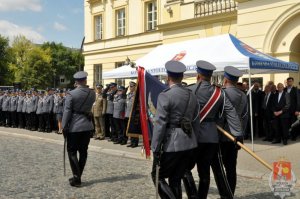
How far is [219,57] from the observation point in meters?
12.0

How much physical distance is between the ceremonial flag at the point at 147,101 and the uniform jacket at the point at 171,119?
1181 mm

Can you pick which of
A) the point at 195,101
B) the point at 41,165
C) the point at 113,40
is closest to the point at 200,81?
the point at 195,101

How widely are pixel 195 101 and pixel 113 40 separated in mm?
23004

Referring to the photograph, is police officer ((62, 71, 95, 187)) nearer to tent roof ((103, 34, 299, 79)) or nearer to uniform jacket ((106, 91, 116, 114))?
tent roof ((103, 34, 299, 79))

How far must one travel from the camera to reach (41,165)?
9.43 m

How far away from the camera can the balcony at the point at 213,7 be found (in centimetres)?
1915

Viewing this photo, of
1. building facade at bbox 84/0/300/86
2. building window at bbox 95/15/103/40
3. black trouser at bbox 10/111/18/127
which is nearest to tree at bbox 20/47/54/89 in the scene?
building facade at bbox 84/0/300/86

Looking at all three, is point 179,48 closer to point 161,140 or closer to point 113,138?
point 113,138

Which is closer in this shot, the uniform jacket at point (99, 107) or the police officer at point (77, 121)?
the police officer at point (77, 121)

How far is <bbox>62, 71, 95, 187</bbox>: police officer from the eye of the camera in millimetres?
7656

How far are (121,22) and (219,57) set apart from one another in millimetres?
16526

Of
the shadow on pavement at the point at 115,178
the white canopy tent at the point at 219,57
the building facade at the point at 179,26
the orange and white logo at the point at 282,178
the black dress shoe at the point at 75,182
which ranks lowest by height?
the shadow on pavement at the point at 115,178

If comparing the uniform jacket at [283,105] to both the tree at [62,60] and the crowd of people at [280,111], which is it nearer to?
the crowd of people at [280,111]

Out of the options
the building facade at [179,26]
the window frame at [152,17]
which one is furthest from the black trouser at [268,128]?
the window frame at [152,17]
